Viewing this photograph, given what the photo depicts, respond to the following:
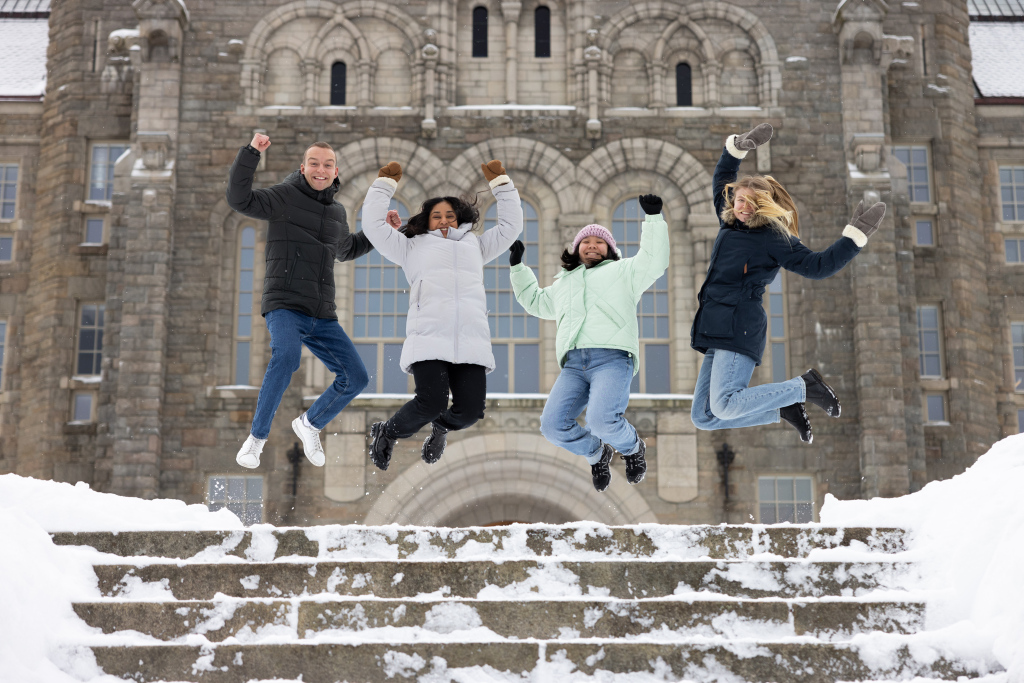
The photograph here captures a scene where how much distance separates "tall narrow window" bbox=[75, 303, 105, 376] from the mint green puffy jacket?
10814 mm

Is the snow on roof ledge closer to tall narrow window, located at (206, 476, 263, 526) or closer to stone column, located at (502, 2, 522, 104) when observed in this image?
tall narrow window, located at (206, 476, 263, 526)

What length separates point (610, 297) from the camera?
22.4 feet

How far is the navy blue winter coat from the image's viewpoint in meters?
6.52

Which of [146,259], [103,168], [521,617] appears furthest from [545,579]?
[103,168]

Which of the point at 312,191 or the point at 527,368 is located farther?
the point at 527,368

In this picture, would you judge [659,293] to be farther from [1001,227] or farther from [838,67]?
[1001,227]

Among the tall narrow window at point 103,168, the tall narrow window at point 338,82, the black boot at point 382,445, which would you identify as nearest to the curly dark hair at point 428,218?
the black boot at point 382,445

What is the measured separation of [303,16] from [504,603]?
13027mm

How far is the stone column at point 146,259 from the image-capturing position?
1460 cm

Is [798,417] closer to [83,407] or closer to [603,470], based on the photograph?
[603,470]

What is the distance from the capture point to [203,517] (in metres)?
6.54

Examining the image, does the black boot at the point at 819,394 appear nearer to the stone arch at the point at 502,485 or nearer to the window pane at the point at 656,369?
the stone arch at the point at 502,485

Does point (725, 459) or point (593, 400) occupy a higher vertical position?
point (725, 459)

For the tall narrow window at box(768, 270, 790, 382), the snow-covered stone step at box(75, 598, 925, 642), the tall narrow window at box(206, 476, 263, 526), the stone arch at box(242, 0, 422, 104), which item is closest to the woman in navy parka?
the snow-covered stone step at box(75, 598, 925, 642)
